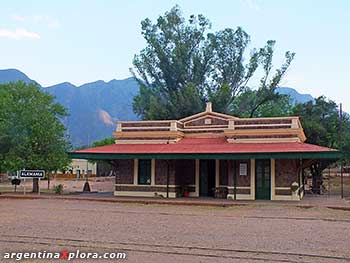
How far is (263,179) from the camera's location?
21688 millimetres

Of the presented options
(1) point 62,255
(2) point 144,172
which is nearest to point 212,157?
(2) point 144,172

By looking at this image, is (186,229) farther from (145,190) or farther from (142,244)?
(145,190)

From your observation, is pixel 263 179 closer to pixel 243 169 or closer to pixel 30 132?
pixel 243 169

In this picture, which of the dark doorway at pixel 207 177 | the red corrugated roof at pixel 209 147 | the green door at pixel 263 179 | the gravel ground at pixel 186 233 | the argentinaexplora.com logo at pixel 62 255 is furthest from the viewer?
the dark doorway at pixel 207 177

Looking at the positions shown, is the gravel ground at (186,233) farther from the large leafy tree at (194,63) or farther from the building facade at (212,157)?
the large leafy tree at (194,63)

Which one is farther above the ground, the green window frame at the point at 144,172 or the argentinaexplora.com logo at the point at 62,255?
the green window frame at the point at 144,172

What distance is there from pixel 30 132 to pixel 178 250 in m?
20.2

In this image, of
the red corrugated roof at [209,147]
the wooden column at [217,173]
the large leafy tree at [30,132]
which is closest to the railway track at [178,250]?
the red corrugated roof at [209,147]

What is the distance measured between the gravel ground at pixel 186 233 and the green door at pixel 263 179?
3970 mm

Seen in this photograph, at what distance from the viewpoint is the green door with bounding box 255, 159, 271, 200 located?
2156cm

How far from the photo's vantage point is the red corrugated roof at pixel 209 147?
20.4 meters

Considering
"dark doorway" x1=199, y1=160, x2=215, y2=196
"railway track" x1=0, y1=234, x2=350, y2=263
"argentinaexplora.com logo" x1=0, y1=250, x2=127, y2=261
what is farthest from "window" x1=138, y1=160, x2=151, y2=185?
"argentinaexplora.com logo" x1=0, y1=250, x2=127, y2=261

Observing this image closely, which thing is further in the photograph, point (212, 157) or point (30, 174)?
point (30, 174)

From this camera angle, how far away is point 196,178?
2361 centimetres
